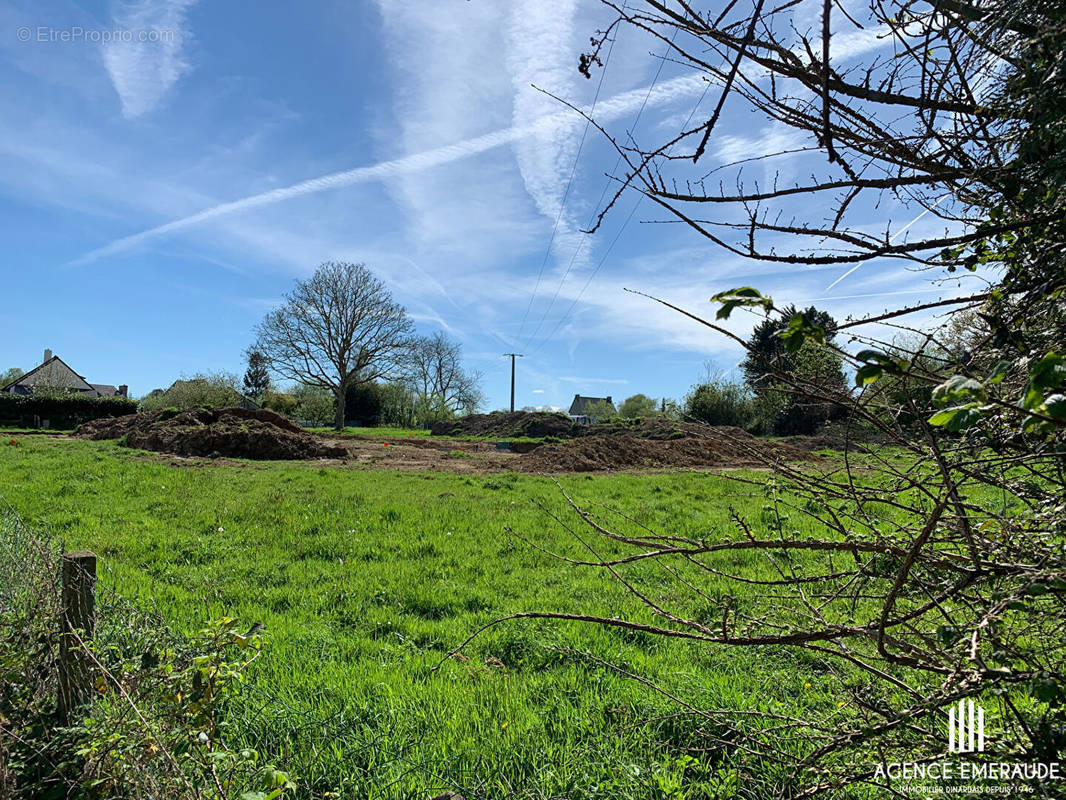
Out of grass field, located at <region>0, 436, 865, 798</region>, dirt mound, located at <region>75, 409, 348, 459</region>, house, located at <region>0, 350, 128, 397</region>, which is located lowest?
grass field, located at <region>0, 436, 865, 798</region>

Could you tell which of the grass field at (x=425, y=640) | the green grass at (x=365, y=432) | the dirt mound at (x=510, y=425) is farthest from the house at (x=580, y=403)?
the grass field at (x=425, y=640)

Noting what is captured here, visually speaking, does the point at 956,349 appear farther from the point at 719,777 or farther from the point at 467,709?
the point at 467,709

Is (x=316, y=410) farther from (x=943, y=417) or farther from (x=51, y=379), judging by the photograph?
(x=943, y=417)

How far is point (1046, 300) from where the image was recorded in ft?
4.87

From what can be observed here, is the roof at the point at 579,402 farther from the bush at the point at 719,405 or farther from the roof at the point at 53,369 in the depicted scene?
the roof at the point at 53,369

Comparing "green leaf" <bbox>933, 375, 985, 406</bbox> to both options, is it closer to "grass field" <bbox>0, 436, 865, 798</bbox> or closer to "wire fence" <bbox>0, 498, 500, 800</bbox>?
"grass field" <bbox>0, 436, 865, 798</bbox>

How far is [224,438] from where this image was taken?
2034 cm

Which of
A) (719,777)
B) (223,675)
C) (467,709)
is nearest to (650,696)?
(719,777)

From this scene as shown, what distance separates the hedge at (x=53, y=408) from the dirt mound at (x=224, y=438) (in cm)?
1810

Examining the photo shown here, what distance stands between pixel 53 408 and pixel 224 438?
25750 mm

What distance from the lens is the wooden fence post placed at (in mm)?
2766

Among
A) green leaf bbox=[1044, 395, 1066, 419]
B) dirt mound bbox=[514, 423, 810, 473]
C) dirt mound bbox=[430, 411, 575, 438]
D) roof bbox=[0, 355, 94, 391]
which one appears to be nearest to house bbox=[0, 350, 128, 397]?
roof bbox=[0, 355, 94, 391]

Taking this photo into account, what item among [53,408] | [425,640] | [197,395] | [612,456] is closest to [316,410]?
[197,395]

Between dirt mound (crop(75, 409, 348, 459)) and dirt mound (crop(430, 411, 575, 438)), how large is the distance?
64.5 feet
